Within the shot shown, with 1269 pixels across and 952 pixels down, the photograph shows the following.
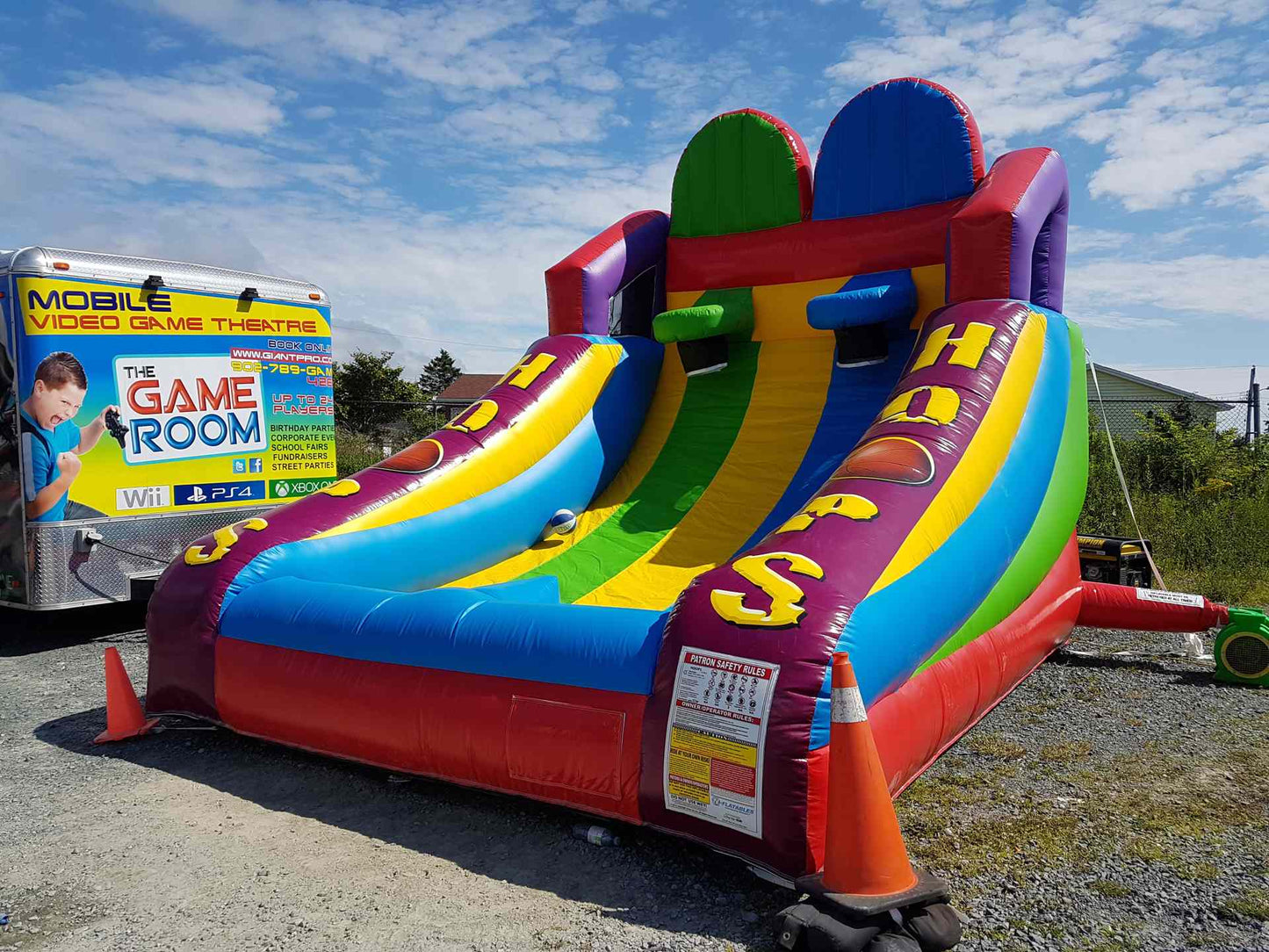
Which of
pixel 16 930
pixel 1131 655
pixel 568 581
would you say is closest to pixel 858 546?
pixel 568 581

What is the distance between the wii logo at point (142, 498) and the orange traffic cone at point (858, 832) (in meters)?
4.87

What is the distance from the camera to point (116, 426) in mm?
5754


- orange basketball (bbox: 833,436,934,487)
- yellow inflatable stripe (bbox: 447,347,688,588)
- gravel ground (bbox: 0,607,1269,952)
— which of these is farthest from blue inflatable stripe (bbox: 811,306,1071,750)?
yellow inflatable stripe (bbox: 447,347,688,588)

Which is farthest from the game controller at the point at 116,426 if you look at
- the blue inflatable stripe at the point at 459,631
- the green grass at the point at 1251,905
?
the green grass at the point at 1251,905

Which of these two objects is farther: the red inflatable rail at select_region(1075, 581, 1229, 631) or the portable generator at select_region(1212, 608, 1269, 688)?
the red inflatable rail at select_region(1075, 581, 1229, 631)

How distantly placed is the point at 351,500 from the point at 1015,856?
10.4 feet

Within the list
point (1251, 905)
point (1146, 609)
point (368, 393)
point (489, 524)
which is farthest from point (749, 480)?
point (368, 393)

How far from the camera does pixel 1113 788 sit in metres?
3.45

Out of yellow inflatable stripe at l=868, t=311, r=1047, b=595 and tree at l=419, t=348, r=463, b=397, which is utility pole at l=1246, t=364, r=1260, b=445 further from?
tree at l=419, t=348, r=463, b=397

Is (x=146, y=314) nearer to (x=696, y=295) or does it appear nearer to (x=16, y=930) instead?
(x=696, y=295)

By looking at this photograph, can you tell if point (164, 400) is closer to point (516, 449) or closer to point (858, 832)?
point (516, 449)

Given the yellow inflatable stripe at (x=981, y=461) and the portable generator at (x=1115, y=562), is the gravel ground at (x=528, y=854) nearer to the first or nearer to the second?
the yellow inflatable stripe at (x=981, y=461)

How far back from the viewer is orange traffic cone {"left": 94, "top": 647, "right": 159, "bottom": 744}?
13.4ft

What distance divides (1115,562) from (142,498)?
6269 millimetres
